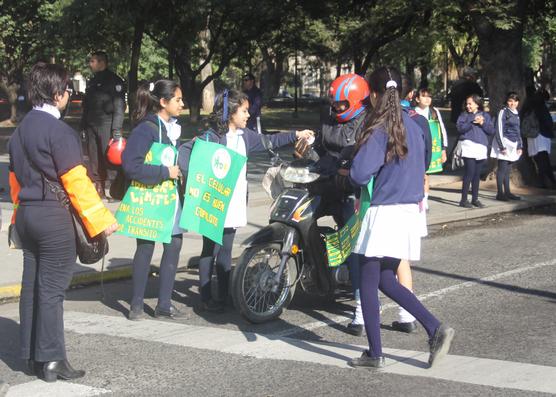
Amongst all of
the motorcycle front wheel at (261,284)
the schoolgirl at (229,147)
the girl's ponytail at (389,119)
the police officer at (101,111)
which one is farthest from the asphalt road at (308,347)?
the police officer at (101,111)

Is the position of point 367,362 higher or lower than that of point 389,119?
lower

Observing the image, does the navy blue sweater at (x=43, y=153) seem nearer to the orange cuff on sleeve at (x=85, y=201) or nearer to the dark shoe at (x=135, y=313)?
the orange cuff on sleeve at (x=85, y=201)

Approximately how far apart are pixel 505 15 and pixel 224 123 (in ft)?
29.7

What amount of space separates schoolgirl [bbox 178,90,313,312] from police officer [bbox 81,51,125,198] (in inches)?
226

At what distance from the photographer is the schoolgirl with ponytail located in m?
5.64

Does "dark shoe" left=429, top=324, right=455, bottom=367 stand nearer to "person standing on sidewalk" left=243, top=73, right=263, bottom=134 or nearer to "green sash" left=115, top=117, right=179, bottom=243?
"green sash" left=115, top=117, right=179, bottom=243

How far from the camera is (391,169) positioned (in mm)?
5703

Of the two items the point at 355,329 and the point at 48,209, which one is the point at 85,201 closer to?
the point at 48,209

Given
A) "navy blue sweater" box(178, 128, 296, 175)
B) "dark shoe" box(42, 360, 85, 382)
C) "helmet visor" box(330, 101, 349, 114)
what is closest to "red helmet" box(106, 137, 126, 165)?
"navy blue sweater" box(178, 128, 296, 175)

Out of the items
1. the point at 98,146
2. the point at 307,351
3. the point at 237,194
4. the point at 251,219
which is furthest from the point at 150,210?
the point at 98,146

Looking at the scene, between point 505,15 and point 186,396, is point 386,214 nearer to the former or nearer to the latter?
point 186,396

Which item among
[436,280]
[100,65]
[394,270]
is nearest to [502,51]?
[100,65]

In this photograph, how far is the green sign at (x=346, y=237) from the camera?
19.8ft

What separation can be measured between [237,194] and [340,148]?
36.9 inches
